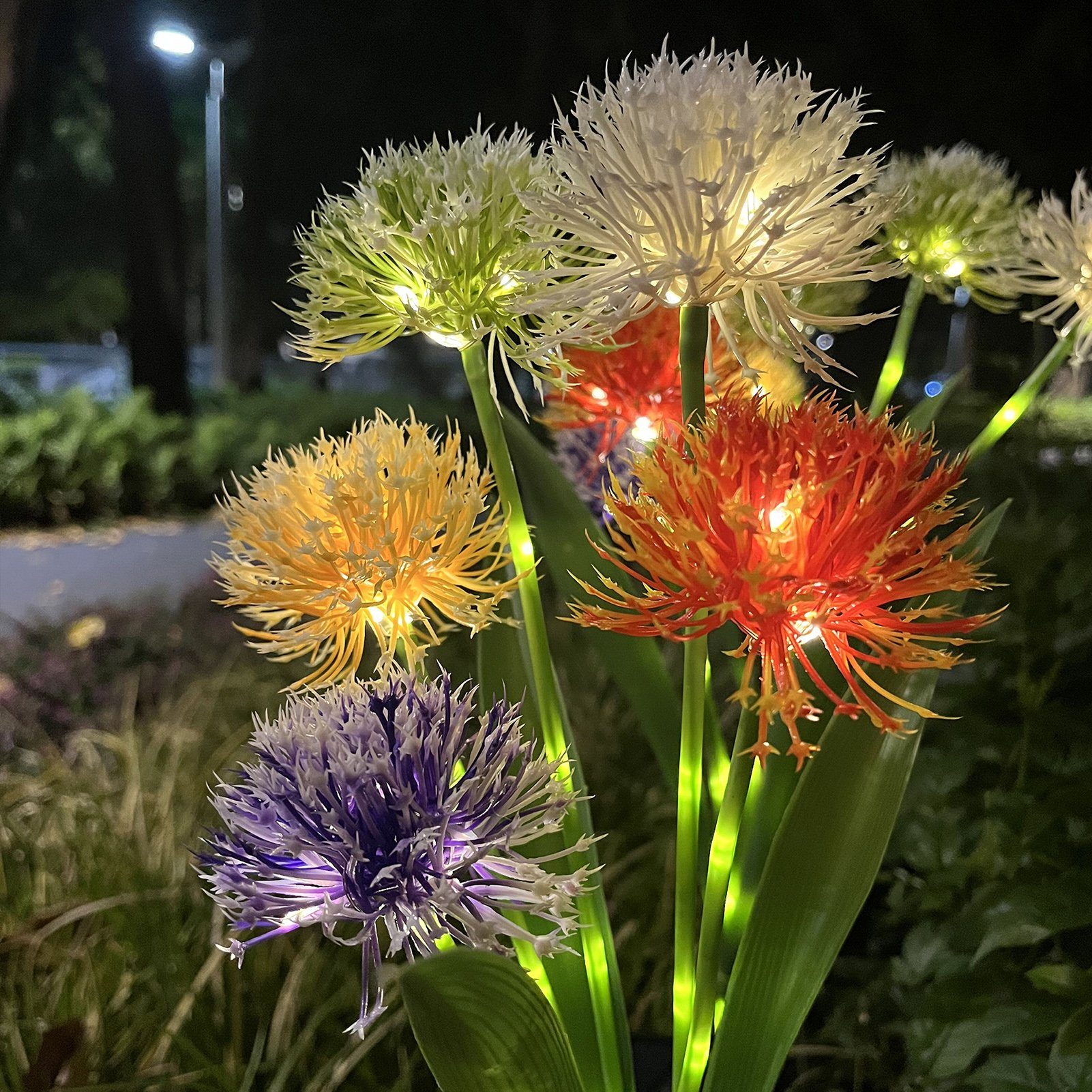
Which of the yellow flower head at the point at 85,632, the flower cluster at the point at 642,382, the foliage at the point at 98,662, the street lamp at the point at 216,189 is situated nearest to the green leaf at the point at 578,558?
the flower cluster at the point at 642,382

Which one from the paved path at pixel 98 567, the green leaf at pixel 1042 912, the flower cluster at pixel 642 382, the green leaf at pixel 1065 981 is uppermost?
the paved path at pixel 98 567

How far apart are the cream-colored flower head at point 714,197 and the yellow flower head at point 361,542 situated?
0.06 m

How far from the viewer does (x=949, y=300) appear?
0.37 m

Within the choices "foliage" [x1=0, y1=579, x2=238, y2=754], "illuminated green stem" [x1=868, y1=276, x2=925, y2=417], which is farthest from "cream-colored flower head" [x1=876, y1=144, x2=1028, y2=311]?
"foliage" [x1=0, y1=579, x2=238, y2=754]

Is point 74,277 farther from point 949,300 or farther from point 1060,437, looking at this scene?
point 949,300

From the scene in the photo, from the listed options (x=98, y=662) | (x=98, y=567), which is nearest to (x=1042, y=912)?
(x=98, y=662)

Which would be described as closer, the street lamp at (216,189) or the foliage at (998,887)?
the foliage at (998,887)

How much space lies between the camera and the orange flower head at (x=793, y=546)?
193 mm

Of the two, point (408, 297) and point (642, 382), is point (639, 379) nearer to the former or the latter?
point (642, 382)

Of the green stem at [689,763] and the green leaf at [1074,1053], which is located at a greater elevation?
the green stem at [689,763]

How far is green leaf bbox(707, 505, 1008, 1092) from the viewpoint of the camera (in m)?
0.26

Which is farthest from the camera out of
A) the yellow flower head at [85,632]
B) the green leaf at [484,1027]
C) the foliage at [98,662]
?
the yellow flower head at [85,632]

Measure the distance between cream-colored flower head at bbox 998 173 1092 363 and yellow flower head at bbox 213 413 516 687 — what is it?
0.65ft

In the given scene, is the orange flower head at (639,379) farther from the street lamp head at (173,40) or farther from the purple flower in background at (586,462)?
the street lamp head at (173,40)
